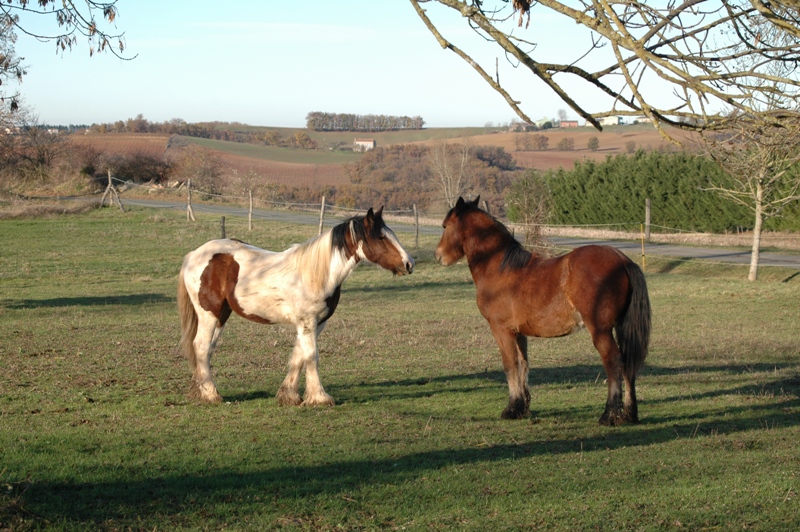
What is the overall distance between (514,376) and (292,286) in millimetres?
2614

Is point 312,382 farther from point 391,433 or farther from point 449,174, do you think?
point 449,174

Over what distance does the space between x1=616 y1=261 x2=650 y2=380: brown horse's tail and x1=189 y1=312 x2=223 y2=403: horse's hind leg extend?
14.6 feet

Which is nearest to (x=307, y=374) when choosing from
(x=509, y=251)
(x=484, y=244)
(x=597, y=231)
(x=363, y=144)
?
(x=484, y=244)

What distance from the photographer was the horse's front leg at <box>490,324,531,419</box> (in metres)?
8.14

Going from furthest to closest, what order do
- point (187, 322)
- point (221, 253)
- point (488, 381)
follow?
point (488, 381)
point (187, 322)
point (221, 253)

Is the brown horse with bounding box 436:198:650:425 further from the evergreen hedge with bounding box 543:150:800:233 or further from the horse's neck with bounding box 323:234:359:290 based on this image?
the evergreen hedge with bounding box 543:150:800:233

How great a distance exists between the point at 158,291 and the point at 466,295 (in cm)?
852

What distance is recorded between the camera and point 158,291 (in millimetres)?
21484

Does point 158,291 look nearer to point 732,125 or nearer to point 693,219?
point 732,125

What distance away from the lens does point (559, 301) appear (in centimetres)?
787

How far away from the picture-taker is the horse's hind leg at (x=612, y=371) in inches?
303

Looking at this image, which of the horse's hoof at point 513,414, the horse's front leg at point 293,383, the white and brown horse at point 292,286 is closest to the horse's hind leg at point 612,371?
the horse's hoof at point 513,414

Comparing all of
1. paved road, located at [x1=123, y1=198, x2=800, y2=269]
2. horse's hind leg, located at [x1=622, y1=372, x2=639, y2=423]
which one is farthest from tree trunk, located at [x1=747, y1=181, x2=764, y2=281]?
horse's hind leg, located at [x1=622, y1=372, x2=639, y2=423]

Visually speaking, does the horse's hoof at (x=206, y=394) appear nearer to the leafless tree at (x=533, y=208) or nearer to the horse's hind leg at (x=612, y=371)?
the horse's hind leg at (x=612, y=371)
